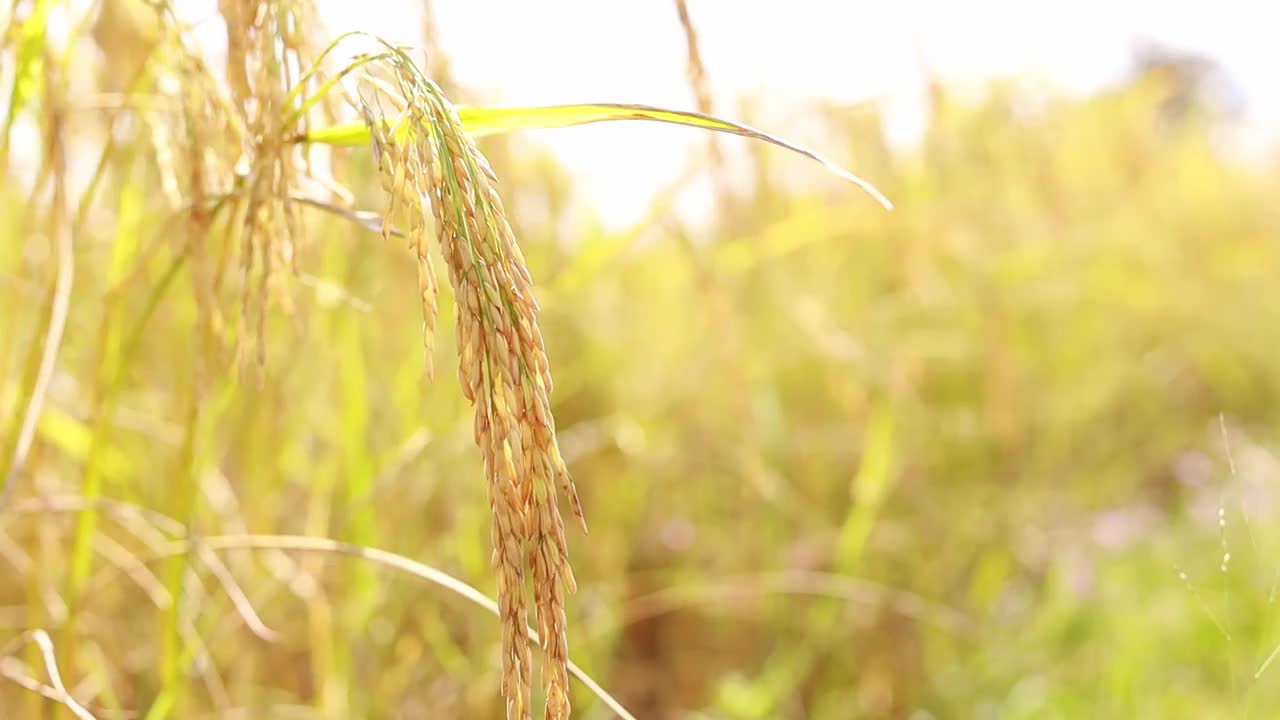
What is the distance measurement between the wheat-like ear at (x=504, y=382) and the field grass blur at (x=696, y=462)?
280 millimetres

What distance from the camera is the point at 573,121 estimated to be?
701mm

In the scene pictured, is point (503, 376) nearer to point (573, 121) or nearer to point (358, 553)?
point (573, 121)

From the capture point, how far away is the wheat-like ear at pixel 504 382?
1.67ft

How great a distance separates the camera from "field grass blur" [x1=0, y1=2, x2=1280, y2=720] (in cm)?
129

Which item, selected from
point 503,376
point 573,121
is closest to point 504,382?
point 503,376

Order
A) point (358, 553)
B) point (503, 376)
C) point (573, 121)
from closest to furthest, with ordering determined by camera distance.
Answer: point (503, 376)
point (573, 121)
point (358, 553)

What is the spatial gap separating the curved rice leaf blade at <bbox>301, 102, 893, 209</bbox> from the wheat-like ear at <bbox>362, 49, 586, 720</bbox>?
0.14 meters

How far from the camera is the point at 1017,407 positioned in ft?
7.72

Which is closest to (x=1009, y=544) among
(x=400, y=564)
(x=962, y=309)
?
(x=962, y=309)

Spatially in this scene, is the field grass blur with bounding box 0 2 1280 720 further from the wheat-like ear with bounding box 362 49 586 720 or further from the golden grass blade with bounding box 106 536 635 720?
the wheat-like ear with bounding box 362 49 586 720

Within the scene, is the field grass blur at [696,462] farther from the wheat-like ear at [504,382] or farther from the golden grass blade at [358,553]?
the wheat-like ear at [504,382]

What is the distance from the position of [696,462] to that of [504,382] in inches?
67.6

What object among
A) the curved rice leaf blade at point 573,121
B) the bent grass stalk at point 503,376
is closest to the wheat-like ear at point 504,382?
the bent grass stalk at point 503,376

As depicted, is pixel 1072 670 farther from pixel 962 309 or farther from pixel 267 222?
pixel 267 222
